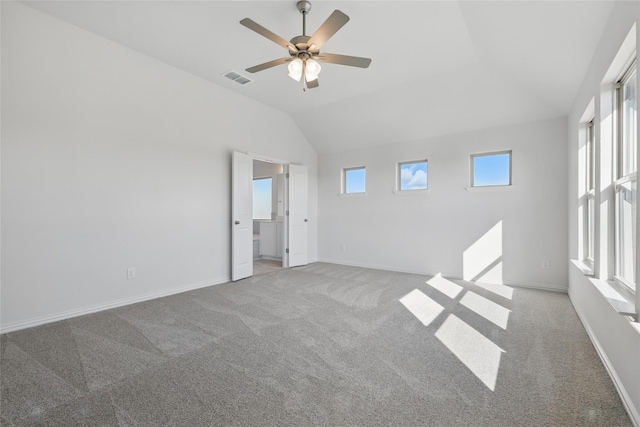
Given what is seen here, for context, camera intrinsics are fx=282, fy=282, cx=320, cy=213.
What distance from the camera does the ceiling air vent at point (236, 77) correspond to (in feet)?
13.0

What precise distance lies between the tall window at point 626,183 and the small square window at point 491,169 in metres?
2.26

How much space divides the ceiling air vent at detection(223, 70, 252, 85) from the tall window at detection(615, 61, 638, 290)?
4.02m

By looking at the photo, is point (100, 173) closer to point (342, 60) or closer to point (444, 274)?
point (342, 60)

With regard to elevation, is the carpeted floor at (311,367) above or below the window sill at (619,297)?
below

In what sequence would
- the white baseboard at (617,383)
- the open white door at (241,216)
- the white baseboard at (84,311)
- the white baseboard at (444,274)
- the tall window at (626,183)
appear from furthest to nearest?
the open white door at (241,216)
the white baseboard at (444,274)
the white baseboard at (84,311)
the tall window at (626,183)
the white baseboard at (617,383)

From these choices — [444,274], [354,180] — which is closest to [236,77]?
[354,180]

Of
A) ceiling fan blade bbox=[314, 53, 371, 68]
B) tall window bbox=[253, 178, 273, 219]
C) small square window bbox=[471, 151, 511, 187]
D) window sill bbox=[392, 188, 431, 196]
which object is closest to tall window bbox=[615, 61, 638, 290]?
ceiling fan blade bbox=[314, 53, 371, 68]

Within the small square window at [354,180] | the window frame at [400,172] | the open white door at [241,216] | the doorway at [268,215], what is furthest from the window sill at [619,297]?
the doorway at [268,215]

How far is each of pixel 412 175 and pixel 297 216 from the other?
238 centimetres

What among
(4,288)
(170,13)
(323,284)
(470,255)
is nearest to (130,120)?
(170,13)

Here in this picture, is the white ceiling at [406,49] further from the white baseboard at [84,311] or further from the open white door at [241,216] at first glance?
the white baseboard at [84,311]

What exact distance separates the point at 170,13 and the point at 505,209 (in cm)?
492

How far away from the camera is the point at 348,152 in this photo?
5977 mm

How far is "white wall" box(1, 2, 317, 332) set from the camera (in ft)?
8.72
